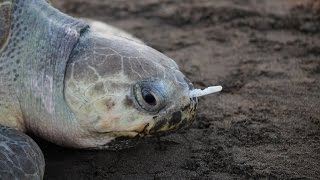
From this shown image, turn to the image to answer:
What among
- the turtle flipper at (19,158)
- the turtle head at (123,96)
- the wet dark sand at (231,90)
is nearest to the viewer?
the turtle flipper at (19,158)

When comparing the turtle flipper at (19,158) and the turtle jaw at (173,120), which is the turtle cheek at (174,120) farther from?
the turtle flipper at (19,158)

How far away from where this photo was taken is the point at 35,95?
6.77ft

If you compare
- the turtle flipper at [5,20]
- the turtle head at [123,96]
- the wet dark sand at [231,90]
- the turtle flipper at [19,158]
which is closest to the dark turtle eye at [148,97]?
the turtle head at [123,96]

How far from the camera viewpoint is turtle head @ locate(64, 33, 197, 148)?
6.53ft

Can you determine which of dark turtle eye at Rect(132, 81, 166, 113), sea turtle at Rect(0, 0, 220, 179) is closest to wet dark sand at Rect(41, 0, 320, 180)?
sea turtle at Rect(0, 0, 220, 179)

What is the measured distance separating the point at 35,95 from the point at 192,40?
1.76 meters

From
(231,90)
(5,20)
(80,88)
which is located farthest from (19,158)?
(231,90)

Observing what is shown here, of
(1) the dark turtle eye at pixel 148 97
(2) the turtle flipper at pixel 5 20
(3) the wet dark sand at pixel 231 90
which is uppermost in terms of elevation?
(2) the turtle flipper at pixel 5 20

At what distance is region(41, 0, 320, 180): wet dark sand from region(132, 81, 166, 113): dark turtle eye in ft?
0.93

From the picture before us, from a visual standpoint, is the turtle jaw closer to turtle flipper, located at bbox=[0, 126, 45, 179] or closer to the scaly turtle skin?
the scaly turtle skin

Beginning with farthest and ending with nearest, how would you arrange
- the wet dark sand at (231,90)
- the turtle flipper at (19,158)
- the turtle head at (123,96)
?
1. the wet dark sand at (231,90)
2. the turtle head at (123,96)
3. the turtle flipper at (19,158)

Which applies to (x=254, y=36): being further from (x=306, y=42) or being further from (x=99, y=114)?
(x=99, y=114)

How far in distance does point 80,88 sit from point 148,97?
0.27 metres

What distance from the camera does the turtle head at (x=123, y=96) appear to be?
1.99 metres
